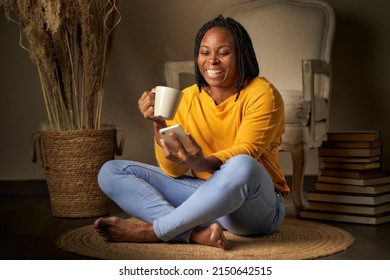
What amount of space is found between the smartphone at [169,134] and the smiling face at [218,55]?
1.39 feet

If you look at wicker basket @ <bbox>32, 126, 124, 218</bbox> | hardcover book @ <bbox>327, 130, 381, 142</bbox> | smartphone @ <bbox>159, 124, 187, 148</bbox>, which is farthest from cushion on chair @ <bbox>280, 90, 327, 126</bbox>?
smartphone @ <bbox>159, 124, 187, 148</bbox>

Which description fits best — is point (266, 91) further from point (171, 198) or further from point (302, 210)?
point (302, 210)

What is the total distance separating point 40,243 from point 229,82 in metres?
0.84

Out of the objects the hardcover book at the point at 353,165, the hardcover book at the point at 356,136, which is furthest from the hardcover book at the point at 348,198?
the hardcover book at the point at 356,136

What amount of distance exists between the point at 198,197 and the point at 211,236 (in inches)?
6.0

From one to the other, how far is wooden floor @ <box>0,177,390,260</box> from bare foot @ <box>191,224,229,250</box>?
12.7 inches

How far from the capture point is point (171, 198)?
2271 millimetres

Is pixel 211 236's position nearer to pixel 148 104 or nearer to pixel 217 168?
pixel 217 168

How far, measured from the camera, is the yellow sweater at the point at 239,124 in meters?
2.07

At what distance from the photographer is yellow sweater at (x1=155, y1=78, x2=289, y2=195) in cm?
207

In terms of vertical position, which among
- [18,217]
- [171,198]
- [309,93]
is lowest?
[18,217]
